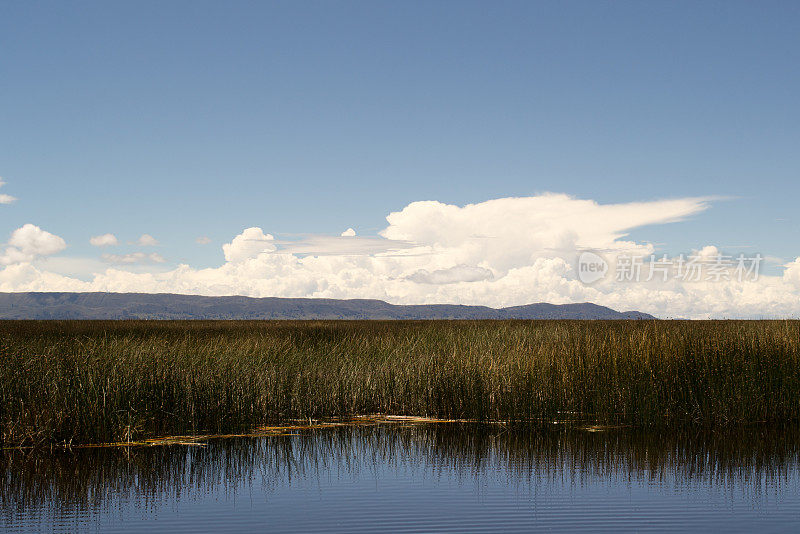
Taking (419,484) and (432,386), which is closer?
(419,484)

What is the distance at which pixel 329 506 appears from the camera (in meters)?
7.39

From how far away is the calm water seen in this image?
6879mm

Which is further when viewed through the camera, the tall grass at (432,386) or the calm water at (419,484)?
the tall grass at (432,386)

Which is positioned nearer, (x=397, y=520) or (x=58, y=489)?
(x=397, y=520)

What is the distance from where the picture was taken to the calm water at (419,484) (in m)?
6.88

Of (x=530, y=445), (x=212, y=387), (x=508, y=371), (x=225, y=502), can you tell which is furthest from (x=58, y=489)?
(x=508, y=371)

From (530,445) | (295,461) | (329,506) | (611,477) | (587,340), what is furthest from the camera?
(587,340)

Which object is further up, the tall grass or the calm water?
the tall grass

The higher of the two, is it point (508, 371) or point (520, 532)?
point (508, 371)

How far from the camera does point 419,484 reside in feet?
26.9

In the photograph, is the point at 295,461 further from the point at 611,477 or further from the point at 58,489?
the point at 611,477

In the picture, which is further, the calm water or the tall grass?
the tall grass

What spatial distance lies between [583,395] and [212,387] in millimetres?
6591

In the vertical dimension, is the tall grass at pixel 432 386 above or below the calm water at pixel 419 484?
above
